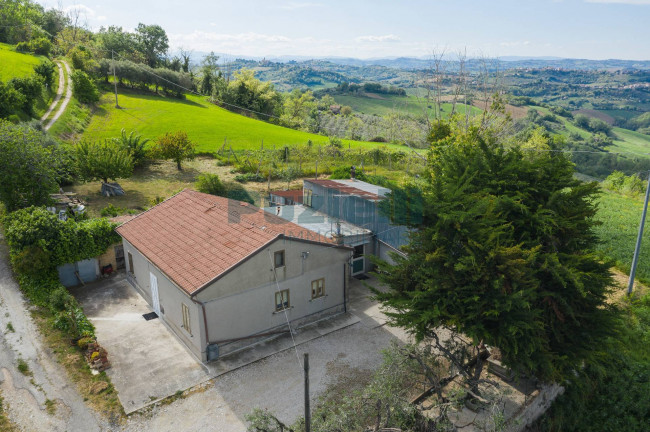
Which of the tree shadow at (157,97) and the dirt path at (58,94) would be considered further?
the tree shadow at (157,97)

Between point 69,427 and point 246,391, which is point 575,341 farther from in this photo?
point 69,427

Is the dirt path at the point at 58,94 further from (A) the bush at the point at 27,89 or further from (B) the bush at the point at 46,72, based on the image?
(A) the bush at the point at 27,89

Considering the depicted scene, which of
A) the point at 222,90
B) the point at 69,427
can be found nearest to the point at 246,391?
the point at 69,427

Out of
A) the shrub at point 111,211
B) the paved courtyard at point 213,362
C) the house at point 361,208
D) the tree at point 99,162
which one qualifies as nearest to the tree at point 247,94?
the tree at point 99,162

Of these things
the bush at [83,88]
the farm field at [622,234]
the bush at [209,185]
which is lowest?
the farm field at [622,234]

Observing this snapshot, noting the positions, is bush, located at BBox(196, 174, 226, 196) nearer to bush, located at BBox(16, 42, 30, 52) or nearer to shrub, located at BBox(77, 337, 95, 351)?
shrub, located at BBox(77, 337, 95, 351)

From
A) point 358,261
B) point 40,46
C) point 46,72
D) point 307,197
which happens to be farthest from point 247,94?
point 358,261
